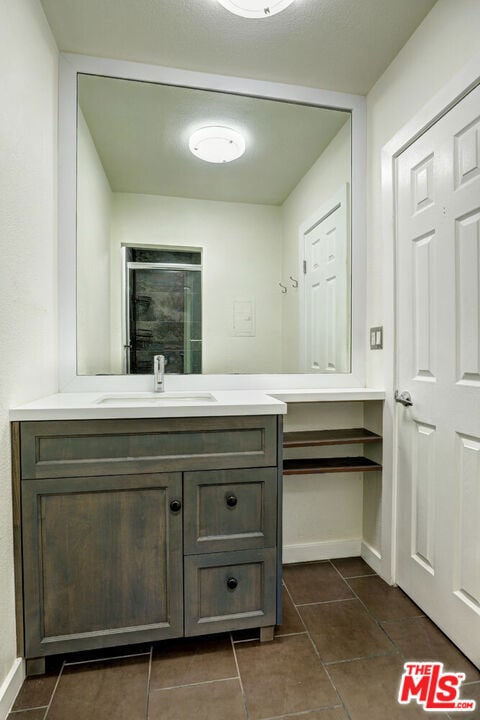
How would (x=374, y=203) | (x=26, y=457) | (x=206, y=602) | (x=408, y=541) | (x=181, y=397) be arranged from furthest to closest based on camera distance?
(x=374, y=203) → (x=181, y=397) → (x=408, y=541) → (x=206, y=602) → (x=26, y=457)

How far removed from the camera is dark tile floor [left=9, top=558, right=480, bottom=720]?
1.20 m

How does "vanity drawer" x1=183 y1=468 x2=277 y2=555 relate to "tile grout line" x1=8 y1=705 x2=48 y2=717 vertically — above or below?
above

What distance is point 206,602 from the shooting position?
4.73 ft

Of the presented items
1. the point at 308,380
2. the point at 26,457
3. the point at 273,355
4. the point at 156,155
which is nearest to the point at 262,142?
the point at 156,155

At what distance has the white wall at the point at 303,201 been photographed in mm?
2127

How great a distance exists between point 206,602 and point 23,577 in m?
0.64

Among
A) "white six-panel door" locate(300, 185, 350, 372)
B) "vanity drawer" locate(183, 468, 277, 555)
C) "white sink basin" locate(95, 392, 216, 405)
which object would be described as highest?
"white six-panel door" locate(300, 185, 350, 372)

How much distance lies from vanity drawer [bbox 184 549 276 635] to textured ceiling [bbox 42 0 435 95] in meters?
2.16

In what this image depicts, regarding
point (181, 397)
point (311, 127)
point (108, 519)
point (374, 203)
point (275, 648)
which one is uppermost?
point (311, 127)

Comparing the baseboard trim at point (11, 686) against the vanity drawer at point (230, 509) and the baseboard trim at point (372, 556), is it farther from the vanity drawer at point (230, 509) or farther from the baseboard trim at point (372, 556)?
the baseboard trim at point (372, 556)

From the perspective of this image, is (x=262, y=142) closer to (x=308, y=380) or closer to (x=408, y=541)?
(x=308, y=380)

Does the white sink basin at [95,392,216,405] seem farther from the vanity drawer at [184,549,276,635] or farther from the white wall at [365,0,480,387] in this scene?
the white wall at [365,0,480,387]

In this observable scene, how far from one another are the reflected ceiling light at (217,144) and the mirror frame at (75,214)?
7.6 inches

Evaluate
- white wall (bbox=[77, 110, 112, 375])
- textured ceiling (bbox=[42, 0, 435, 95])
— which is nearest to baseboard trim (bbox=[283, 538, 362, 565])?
white wall (bbox=[77, 110, 112, 375])
